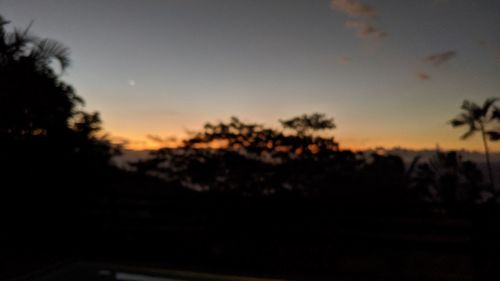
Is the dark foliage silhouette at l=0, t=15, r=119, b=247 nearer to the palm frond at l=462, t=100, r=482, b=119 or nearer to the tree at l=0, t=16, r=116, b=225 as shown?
the tree at l=0, t=16, r=116, b=225

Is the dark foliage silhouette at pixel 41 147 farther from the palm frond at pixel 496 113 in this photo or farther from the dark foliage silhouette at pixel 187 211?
the palm frond at pixel 496 113

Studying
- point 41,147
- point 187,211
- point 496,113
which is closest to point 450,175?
point 496,113

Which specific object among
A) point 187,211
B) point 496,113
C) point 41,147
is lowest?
point 187,211

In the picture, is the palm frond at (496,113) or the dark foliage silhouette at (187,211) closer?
the dark foliage silhouette at (187,211)

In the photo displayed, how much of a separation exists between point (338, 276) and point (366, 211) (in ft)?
9.89

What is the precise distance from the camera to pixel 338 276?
5648 millimetres

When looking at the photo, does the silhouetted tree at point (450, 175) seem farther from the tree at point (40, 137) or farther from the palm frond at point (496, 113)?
the tree at point (40, 137)

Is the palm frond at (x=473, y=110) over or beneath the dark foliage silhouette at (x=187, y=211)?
over

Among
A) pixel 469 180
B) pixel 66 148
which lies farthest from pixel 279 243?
pixel 469 180

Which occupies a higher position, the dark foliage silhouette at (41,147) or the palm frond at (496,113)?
the palm frond at (496,113)

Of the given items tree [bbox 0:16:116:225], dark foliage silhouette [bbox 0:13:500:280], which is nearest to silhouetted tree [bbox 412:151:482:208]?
dark foliage silhouette [bbox 0:13:500:280]

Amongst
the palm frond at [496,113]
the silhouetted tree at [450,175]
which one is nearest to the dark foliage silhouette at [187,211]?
the silhouetted tree at [450,175]

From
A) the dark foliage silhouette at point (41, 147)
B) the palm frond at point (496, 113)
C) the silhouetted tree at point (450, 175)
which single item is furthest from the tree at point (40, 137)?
the palm frond at point (496, 113)

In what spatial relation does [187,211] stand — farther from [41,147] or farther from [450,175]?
[450,175]
